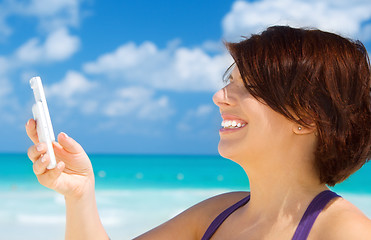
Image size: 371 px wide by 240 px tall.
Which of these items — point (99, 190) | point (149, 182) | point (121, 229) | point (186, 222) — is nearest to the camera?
point (186, 222)

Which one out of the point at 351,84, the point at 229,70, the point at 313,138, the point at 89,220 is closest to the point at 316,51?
the point at 351,84

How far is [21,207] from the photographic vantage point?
1011 cm

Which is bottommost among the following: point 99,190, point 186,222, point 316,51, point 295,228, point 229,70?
point 295,228

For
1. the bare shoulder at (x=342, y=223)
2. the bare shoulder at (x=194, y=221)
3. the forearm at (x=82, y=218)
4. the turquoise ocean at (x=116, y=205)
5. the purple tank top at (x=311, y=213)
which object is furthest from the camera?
the turquoise ocean at (x=116, y=205)

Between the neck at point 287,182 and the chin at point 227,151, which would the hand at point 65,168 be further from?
the neck at point 287,182

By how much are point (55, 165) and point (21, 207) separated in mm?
9087

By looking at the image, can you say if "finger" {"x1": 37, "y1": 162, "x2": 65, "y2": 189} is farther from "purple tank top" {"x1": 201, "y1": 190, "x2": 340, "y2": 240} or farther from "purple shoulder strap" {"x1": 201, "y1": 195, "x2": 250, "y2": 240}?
"purple tank top" {"x1": 201, "y1": 190, "x2": 340, "y2": 240}

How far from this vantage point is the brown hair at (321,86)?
1.62 m

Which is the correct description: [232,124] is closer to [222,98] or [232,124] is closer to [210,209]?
[222,98]

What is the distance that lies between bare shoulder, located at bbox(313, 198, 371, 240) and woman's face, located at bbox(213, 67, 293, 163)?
0.88 feet

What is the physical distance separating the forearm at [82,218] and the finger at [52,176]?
0.14 metres

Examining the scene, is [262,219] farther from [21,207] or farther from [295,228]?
[21,207]

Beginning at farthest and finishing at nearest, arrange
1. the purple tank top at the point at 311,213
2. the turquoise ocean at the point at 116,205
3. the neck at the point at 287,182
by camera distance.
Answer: the turquoise ocean at the point at 116,205
the neck at the point at 287,182
the purple tank top at the point at 311,213

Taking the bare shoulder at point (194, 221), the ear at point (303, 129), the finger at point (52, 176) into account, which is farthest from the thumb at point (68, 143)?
the ear at point (303, 129)
